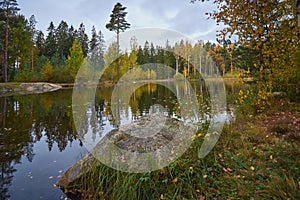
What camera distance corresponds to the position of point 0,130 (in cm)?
555

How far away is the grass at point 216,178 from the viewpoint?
6.98ft

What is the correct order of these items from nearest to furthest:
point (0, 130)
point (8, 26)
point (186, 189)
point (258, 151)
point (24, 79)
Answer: point (186, 189) → point (258, 151) → point (0, 130) → point (8, 26) → point (24, 79)

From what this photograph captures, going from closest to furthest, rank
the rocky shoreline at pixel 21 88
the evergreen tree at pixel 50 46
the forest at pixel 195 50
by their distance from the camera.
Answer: the forest at pixel 195 50 < the rocky shoreline at pixel 21 88 < the evergreen tree at pixel 50 46

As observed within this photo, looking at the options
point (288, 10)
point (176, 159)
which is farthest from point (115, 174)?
point (288, 10)

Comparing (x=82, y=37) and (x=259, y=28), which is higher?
(x=82, y=37)

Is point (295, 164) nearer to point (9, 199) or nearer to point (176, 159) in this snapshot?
point (176, 159)

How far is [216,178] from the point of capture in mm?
2502

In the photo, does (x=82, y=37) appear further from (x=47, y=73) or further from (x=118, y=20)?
(x=118, y=20)

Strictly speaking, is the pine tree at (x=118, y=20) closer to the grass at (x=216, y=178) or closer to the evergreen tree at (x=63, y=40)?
the grass at (x=216, y=178)

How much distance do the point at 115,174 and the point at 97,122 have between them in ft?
13.4

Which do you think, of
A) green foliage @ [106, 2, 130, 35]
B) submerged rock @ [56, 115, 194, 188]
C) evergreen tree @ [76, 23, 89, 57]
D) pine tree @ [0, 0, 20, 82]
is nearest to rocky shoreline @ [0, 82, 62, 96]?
pine tree @ [0, 0, 20, 82]

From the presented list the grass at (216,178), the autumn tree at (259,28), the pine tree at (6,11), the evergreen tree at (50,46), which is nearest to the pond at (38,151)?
the grass at (216,178)

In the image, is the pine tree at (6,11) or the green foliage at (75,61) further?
the green foliage at (75,61)

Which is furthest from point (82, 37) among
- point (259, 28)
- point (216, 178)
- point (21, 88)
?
point (216, 178)
